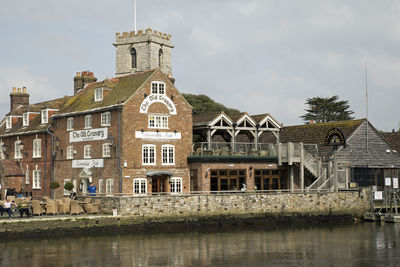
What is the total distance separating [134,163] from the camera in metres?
41.4

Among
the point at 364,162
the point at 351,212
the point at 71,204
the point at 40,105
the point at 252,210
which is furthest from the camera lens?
the point at 40,105

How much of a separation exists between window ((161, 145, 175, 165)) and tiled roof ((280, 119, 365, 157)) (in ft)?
44.3

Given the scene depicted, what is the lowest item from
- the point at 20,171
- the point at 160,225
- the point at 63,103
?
the point at 160,225

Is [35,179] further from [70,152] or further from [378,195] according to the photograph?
[378,195]

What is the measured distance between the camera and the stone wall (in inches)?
1483

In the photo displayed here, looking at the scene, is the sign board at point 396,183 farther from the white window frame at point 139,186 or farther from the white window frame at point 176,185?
the white window frame at point 139,186

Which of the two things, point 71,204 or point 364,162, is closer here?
point 71,204

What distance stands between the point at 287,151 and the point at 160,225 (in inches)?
533

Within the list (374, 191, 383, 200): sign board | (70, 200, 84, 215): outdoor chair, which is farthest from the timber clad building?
(70, 200, 84, 215): outdoor chair

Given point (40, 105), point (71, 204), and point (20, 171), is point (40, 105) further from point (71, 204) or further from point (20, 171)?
point (71, 204)

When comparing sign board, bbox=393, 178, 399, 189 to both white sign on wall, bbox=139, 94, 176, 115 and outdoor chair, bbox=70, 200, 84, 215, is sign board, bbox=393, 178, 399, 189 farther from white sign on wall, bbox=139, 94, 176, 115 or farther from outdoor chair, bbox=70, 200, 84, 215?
outdoor chair, bbox=70, 200, 84, 215

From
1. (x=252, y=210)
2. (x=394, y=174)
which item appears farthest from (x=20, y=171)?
(x=394, y=174)

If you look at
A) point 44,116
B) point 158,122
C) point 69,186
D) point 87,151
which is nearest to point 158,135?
point 158,122

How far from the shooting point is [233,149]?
44.8 m
